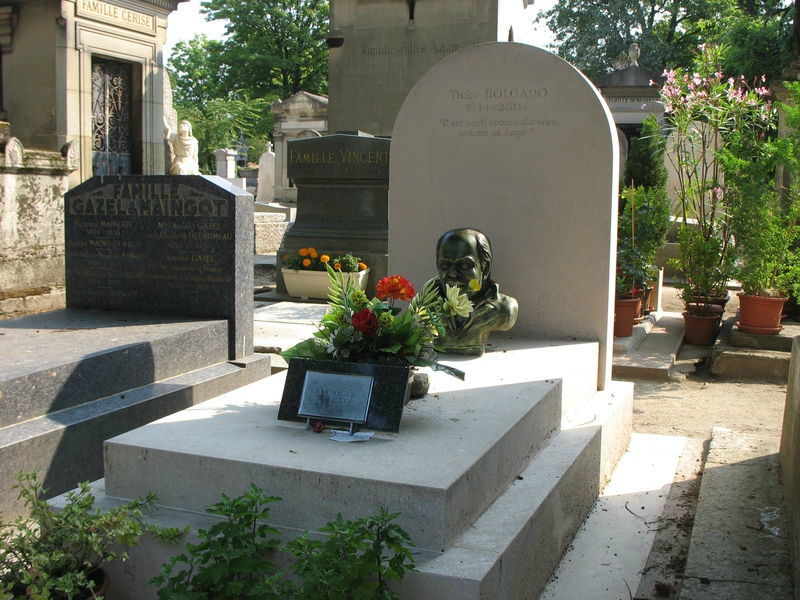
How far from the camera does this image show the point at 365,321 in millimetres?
3123

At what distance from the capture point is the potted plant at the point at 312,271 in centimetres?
864

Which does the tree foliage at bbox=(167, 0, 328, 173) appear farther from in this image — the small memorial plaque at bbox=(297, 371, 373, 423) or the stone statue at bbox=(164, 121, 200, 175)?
the small memorial plaque at bbox=(297, 371, 373, 423)

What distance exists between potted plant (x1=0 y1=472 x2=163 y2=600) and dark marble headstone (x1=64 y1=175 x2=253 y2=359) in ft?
8.83

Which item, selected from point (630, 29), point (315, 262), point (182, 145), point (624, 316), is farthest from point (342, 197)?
point (630, 29)

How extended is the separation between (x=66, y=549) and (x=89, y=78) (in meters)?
12.0

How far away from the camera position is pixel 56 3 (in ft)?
41.7

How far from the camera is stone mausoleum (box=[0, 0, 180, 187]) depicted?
12.8 m

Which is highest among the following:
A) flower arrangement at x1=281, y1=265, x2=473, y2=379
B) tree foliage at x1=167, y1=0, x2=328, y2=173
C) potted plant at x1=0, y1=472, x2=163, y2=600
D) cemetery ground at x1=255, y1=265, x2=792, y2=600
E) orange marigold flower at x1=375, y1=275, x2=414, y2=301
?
tree foliage at x1=167, y1=0, x2=328, y2=173

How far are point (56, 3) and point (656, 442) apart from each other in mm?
11477

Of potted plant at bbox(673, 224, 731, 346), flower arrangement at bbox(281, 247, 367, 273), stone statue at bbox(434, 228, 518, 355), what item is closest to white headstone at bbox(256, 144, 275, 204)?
flower arrangement at bbox(281, 247, 367, 273)

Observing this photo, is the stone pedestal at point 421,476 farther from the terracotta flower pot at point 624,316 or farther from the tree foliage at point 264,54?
the tree foliage at point 264,54

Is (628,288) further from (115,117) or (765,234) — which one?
(115,117)

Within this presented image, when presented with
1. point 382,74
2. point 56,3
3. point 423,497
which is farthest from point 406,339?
point 56,3

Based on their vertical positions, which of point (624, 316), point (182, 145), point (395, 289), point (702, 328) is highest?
point (182, 145)
